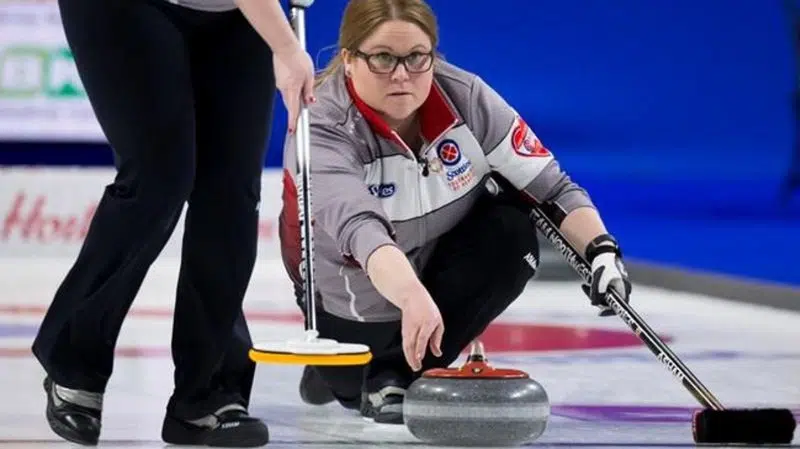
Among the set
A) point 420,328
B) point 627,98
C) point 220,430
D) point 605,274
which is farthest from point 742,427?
point 627,98

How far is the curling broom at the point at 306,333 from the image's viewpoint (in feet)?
7.87

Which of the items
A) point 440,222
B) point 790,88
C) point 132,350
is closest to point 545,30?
point 790,88

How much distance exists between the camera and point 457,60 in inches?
305

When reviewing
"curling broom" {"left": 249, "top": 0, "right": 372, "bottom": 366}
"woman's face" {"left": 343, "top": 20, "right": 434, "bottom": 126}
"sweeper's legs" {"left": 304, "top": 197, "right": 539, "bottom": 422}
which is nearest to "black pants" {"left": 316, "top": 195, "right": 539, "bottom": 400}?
"sweeper's legs" {"left": 304, "top": 197, "right": 539, "bottom": 422}

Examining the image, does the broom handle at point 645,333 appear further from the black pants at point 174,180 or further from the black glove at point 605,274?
the black pants at point 174,180

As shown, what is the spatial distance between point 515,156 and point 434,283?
0.28 meters

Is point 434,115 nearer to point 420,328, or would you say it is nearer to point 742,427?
point 420,328

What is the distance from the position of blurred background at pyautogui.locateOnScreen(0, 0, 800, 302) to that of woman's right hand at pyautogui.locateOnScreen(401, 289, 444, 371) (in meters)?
5.13

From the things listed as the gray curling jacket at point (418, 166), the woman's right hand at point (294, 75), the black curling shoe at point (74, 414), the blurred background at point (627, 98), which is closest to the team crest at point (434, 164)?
the gray curling jacket at point (418, 166)

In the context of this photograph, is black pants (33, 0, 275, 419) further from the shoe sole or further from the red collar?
the red collar

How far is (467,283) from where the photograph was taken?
9.96 ft

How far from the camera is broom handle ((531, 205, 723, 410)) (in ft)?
8.75

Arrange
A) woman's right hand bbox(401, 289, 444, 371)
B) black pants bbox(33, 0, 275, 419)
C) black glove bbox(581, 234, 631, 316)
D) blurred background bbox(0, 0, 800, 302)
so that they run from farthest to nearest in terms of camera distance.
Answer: blurred background bbox(0, 0, 800, 302) < black glove bbox(581, 234, 631, 316) < black pants bbox(33, 0, 275, 419) < woman's right hand bbox(401, 289, 444, 371)

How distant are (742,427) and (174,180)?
3.03 ft
